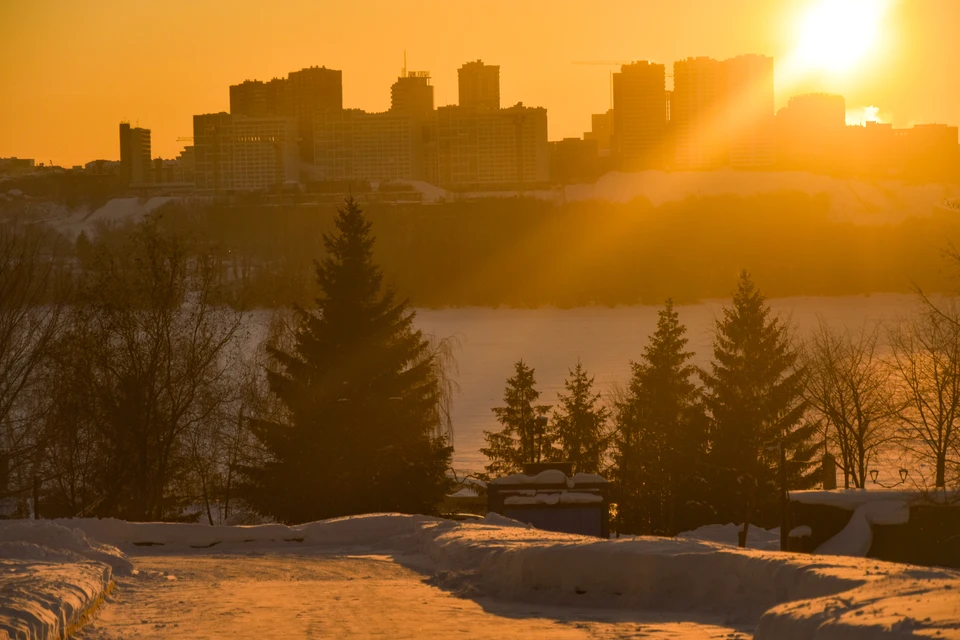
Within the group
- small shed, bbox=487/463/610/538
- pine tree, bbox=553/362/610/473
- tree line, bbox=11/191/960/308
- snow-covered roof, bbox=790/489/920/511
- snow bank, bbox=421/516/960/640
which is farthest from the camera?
tree line, bbox=11/191/960/308

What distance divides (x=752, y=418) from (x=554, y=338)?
5979 centimetres

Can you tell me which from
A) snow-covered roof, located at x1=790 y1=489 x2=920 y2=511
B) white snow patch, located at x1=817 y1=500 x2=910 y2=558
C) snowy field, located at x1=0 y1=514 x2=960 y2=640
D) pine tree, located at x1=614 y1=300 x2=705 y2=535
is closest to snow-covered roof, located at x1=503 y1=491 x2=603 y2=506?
snow-covered roof, located at x1=790 y1=489 x2=920 y2=511

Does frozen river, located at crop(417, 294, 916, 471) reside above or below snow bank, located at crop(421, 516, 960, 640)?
above

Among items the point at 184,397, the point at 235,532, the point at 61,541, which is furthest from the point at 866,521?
the point at 184,397

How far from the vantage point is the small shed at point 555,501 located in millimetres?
22562

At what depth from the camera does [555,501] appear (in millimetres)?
22578

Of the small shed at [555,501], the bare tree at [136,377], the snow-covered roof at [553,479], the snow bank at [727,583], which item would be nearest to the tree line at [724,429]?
the snow-covered roof at [553,479]

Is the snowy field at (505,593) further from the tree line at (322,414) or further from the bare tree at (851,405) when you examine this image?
the bare tree at (851,405)

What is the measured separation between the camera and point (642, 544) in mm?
10555

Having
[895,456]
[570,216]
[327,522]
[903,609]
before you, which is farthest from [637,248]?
[903,609]

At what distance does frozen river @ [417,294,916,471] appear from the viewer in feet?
182

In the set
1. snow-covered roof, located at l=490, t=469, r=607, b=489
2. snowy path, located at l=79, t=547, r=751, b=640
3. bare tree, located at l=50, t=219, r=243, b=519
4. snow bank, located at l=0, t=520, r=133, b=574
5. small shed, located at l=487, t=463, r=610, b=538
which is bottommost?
small shed, located at l=487, t=463, r=610, b=538

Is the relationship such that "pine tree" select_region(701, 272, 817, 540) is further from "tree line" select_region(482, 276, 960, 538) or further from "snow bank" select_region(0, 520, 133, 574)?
"snow bank" select_region(0, 520, 133, 574)

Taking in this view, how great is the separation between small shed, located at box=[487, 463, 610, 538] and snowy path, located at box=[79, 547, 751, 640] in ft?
33.8
